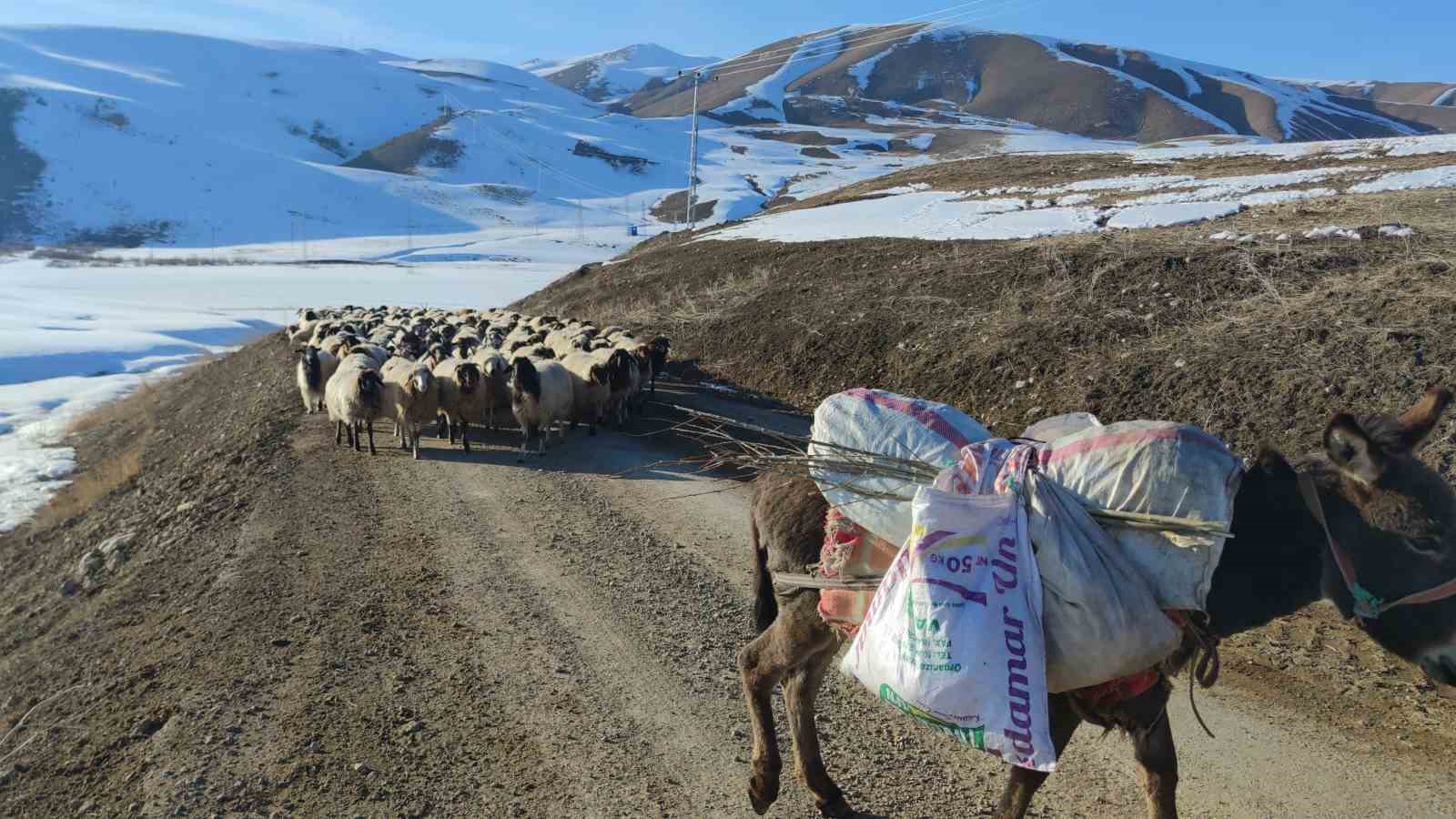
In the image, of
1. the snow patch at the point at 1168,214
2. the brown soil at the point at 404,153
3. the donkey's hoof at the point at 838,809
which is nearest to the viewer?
the donkey's hoof at the point at 838,809

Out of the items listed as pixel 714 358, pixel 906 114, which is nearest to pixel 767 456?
pixel 714 358

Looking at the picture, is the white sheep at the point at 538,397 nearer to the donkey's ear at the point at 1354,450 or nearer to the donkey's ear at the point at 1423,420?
the donkey's ear at the point at 1354,450

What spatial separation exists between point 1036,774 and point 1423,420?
185 cm

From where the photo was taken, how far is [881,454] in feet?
11.3

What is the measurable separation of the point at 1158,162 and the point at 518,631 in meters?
32.1

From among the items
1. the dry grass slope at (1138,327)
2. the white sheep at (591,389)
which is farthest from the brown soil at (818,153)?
the white sheep at (591,389)

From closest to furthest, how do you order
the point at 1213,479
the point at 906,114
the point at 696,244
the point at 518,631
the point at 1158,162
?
1. the point at 1213,479
2. the point at 518,631
3. the point at 1158,162
4. the point at 696,244
5. the point at 906,114

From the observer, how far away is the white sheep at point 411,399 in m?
13.3

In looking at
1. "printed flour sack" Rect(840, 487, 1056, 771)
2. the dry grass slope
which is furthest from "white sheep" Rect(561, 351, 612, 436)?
"printed flour sack" Rect(840, 487, 1056, 771)

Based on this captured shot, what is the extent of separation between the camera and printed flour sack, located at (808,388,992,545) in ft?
11.1

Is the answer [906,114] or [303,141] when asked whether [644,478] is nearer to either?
[303,141]

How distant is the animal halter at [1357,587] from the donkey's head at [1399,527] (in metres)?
0.01

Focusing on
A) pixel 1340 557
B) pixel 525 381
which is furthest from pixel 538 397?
pixel 1340 557

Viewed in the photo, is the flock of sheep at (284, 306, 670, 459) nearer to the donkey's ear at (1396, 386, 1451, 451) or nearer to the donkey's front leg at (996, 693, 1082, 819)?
the donkey's front leg at (996, 693, 1082, 819)
